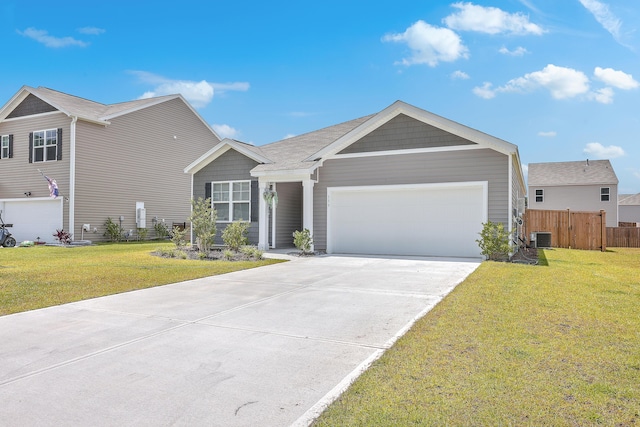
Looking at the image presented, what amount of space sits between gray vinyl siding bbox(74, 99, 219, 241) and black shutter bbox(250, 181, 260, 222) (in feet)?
29.2

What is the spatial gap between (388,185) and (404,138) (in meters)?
1.53

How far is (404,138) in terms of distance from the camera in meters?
13.2

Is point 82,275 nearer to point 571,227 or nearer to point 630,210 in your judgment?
point 571,227

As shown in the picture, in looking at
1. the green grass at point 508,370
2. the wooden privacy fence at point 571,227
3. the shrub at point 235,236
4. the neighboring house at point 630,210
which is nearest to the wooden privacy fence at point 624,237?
the wooden privacy fence at point 571,227

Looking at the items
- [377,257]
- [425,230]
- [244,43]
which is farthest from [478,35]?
[244,43]

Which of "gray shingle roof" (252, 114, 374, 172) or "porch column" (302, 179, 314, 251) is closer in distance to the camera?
"porch column" (302, 179, 314, 251)

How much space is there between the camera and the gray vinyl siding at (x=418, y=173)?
12.0 m

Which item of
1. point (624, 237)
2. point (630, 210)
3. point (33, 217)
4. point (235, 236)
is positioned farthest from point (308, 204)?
point (630, 210)

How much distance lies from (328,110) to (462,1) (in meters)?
10.5

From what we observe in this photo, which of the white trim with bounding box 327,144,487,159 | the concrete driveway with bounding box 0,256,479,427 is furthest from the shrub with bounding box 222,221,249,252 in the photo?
the concrete driveway with bounding box 0,256,479,427

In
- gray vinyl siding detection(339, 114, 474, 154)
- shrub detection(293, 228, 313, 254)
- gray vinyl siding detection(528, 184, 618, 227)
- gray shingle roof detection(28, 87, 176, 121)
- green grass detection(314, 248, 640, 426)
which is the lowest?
green grass detection(314, 248, 640, 426)

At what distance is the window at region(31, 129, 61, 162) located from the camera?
19172 millimetres

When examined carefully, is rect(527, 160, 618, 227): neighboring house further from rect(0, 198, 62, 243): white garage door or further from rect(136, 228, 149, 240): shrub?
rect(0, 198, 62, 243): white garage door

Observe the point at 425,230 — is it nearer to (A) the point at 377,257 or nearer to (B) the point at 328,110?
(A) the point at 377,257
